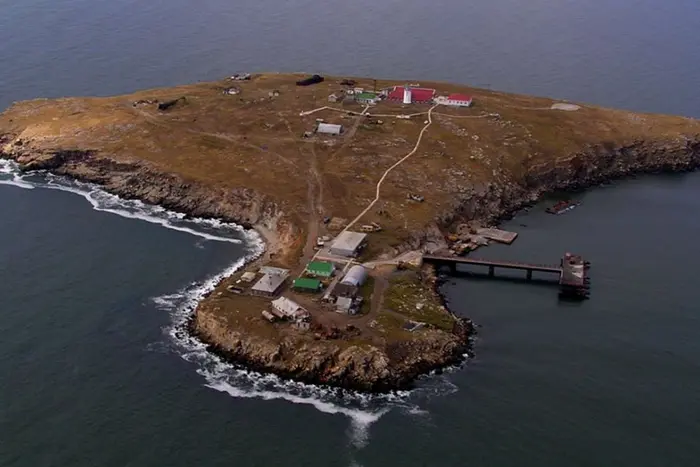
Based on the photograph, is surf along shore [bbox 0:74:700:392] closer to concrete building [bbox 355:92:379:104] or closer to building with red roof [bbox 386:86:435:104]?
concrete building [bbox 355:92:379:104]

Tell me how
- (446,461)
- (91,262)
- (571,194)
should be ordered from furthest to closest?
(571,194) → (91,262) → (446,461)

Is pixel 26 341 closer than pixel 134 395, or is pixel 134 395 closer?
pixel 134 395

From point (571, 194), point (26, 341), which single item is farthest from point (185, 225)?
point (571, 194)

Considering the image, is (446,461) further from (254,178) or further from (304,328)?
(254,178)

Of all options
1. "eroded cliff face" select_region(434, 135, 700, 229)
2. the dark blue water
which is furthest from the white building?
the dark blue water

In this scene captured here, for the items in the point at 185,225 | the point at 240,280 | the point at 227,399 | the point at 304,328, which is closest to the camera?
the point at 227,399

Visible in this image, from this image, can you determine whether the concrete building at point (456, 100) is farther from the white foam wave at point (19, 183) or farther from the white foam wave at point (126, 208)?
the white foam wave at point (19, 183)

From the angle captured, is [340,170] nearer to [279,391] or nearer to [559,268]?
[559,268]
